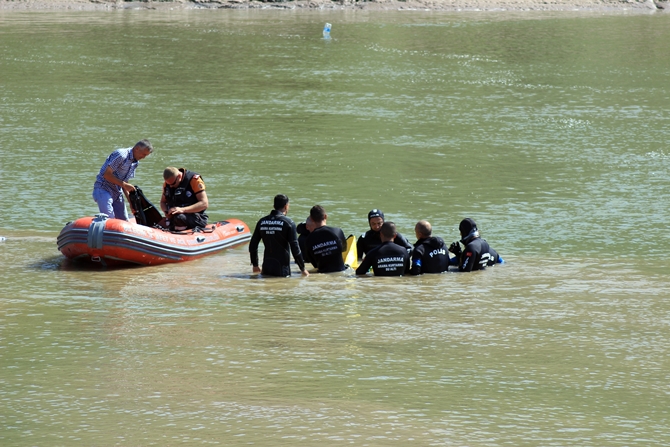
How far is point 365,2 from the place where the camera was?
193ft

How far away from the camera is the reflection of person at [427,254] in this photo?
40.3 feet

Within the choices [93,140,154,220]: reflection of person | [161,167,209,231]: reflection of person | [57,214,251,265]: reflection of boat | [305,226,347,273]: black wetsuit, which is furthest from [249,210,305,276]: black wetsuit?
[93,140,154,220]: reflection of person

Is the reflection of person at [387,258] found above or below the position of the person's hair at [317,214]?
below

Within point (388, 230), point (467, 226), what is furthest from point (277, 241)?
point (467, 226)

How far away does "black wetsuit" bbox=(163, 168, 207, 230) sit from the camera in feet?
43.4

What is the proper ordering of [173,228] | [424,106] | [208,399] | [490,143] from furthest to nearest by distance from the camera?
[424,106] → [490,143] → [173,228] → [208,399]

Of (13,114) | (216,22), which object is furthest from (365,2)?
(13,114)

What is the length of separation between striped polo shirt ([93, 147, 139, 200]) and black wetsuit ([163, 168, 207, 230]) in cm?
51

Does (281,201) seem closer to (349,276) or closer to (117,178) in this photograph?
(349,276)

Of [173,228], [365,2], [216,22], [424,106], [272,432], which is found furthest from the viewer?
[365,2]

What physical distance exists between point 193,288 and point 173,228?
2090mm

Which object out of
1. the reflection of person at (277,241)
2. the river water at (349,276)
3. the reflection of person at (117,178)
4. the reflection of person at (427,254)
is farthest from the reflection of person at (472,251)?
the reflection of person at (117,178)

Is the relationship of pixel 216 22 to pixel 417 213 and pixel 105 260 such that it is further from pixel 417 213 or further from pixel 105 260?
pixel 105 260

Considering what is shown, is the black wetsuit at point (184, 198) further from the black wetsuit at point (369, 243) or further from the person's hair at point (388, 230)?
the person's hair at point (388, 230)
